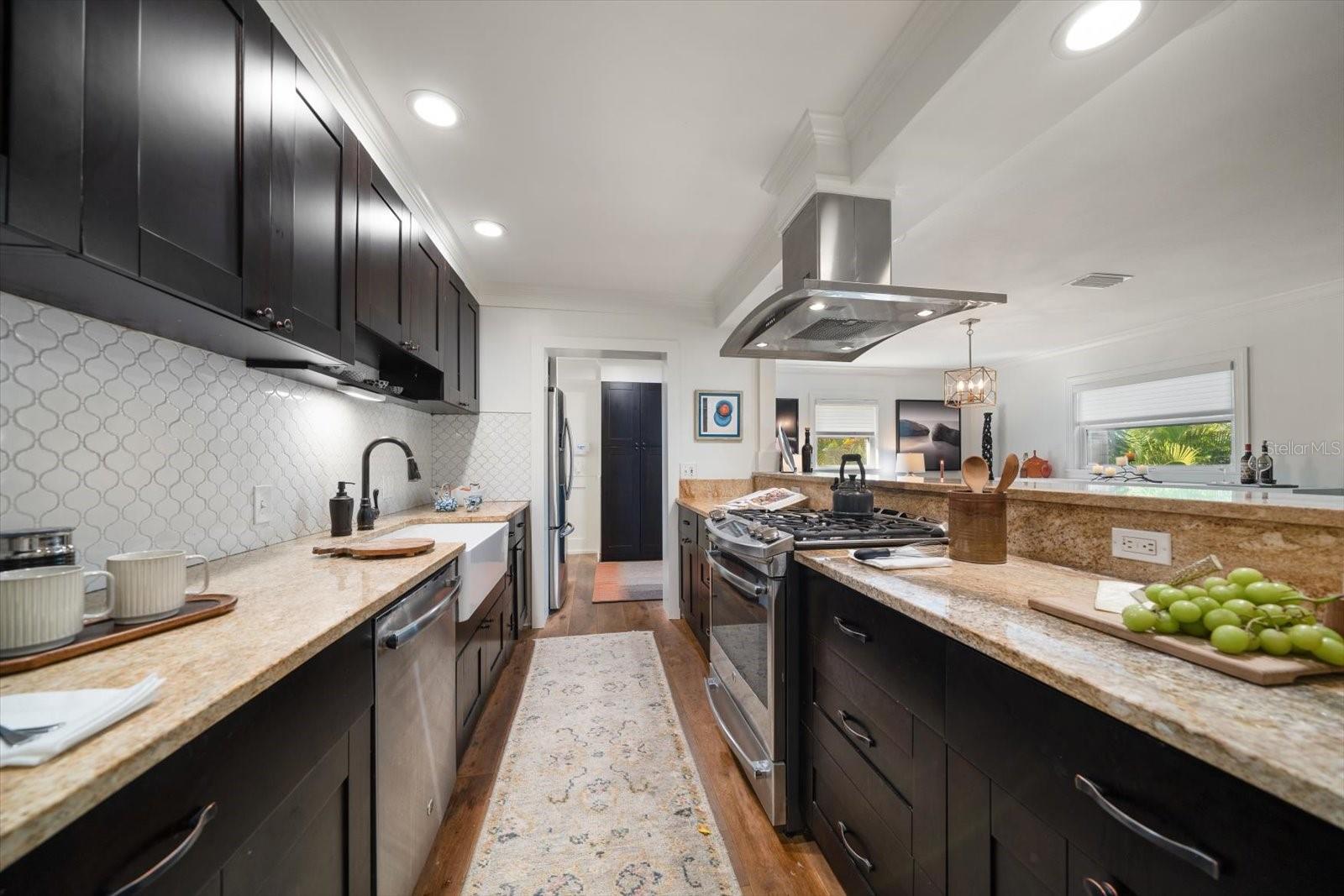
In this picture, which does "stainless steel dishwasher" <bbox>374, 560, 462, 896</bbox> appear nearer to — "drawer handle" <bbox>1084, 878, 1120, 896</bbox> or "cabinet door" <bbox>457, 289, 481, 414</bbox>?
"drawer handle" <bbox>1084, 878, 1120, 896</bbox>

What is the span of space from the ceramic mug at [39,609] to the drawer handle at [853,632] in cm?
145

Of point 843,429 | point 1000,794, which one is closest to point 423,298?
point 1000,794

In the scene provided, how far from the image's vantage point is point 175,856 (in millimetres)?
528

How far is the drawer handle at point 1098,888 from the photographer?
61cm

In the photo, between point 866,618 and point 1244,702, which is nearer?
point 1244,702

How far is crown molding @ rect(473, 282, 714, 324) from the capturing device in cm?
341

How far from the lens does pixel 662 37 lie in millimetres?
1415

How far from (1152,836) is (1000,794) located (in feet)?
0.85

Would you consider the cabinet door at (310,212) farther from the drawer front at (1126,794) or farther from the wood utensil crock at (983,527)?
the wood utensil crock at (983,527)

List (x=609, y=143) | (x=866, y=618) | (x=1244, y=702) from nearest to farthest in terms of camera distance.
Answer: (x=1244, y=702)
(x=866, y=618)
(x=609, y=143)

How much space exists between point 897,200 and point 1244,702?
1.94 m

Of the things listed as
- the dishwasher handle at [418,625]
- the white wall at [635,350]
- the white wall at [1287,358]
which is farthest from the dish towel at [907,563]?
the white wall at [1287,358]

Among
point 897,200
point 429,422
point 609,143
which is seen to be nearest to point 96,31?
point 609,143

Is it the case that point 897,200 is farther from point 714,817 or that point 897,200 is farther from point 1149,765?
point 714,817
